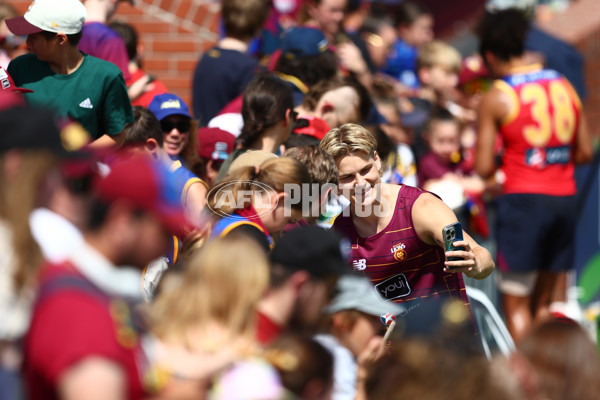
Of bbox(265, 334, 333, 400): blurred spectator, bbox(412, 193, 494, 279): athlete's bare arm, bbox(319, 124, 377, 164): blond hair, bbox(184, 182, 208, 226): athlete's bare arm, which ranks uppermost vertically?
bbox(265, 334, 333, 400): blurred spectator

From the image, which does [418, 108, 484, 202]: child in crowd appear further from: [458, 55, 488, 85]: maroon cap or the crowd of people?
[458, 55, 488, 85]: maroon cap

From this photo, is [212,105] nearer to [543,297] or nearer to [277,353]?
[543,297]

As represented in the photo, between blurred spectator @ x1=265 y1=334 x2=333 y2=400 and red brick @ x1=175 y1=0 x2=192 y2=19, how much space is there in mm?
5252

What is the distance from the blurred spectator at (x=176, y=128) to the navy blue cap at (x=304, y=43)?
114 centimetres

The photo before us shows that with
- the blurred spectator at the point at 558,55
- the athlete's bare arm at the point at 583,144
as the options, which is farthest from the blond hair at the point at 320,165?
the blurred spectator at the point at 558,55

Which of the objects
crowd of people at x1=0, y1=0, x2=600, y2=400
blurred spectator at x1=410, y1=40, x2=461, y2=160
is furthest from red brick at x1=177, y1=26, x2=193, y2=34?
blurred spectator at x1=410, y1=40, x2=461, y2=160

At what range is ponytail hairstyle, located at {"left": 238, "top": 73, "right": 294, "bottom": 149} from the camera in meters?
4.78

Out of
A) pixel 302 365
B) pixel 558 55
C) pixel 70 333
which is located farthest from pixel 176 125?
pixel 558 55

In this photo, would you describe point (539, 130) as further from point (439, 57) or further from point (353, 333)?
point (353, 333)

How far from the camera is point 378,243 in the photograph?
4.21 meters

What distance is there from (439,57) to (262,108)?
4.10 m

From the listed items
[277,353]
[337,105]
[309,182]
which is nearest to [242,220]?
[309,182]

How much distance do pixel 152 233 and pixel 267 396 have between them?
54 cm

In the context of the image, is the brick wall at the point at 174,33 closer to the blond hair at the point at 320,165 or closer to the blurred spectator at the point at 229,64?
the blurred spectator at the point at 229,64
